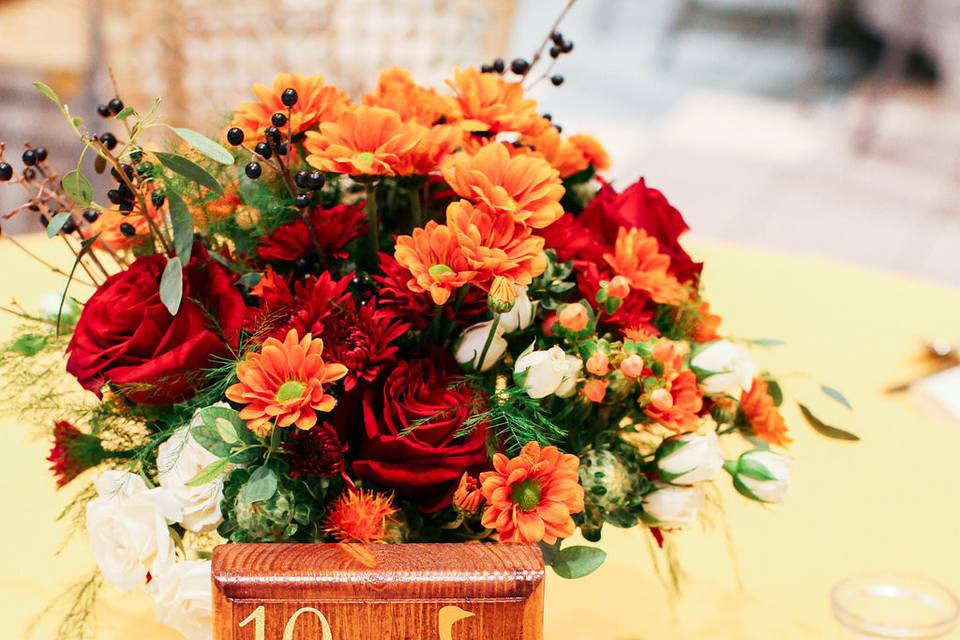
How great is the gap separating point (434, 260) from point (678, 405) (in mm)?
182

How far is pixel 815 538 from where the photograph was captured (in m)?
0.90

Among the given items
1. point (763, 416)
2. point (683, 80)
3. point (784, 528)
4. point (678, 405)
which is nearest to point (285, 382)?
point (678, 405)

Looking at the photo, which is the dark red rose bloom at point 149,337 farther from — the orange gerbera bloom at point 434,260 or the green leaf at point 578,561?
the green leaf at point 578,561

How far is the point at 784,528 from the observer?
3.01 ft

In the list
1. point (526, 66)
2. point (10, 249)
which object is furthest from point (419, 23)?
point (526, 66)

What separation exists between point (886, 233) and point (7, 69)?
272 cm

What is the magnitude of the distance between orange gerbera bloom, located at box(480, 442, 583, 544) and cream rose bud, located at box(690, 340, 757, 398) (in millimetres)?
140

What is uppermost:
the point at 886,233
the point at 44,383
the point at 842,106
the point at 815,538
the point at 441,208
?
the point at 842,106

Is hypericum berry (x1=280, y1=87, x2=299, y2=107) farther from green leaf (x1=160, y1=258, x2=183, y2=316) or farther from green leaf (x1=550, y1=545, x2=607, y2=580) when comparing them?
green leaf (x1=550, y1=545, x2=607, y2=580)

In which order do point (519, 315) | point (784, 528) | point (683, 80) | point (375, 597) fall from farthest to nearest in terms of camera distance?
point (683, 80) → point (784, 528) → point (519, 315) → point (375, 597)

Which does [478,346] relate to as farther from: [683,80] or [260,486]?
[683,80]

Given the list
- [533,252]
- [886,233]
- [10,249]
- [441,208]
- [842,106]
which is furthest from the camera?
[842,106]

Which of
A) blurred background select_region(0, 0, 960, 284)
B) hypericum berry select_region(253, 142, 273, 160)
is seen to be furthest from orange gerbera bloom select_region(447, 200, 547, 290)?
blurred background select_region(0, 0, 960, 284)

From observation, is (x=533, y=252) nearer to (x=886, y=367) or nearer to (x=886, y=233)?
(x=886, y=367)
